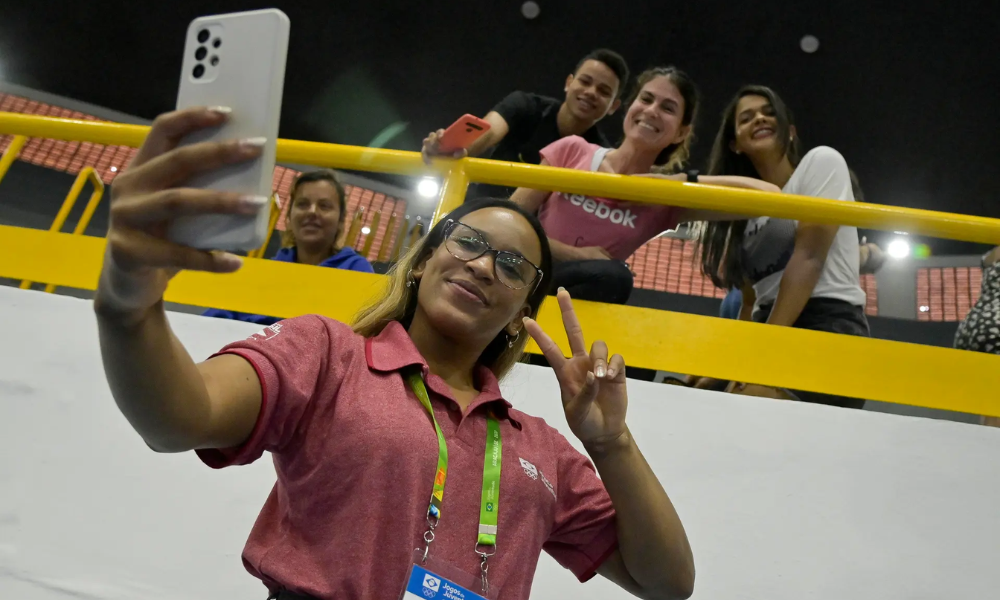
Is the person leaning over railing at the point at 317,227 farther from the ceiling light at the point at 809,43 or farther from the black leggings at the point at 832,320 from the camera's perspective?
the ceiling light at the point at 809,43

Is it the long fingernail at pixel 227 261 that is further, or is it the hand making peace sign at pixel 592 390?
the hand making peace sign at pixel 592 390

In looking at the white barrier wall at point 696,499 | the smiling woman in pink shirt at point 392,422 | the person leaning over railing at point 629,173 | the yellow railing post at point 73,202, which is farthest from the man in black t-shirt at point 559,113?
the yellow railing post at point 73,202

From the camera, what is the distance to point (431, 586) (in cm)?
88

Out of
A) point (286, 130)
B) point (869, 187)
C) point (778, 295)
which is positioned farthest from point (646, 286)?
point (778, 295)

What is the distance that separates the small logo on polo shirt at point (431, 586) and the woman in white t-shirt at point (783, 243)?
5.02ft

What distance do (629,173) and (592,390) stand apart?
1.46 metres

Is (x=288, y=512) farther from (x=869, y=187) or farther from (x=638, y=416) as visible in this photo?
(x=869, y=187)

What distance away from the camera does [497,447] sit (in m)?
1.04

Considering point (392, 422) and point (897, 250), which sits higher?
point (897, 250)

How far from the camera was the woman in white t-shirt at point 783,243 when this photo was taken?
2164 mm

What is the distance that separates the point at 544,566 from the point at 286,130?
8838 mm

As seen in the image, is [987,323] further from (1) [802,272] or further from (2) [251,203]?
(2) [251,203]

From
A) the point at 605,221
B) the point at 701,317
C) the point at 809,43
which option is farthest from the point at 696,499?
the point at 809,43

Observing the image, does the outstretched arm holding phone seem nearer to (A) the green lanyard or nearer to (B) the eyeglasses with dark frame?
(A) the green lanyard
